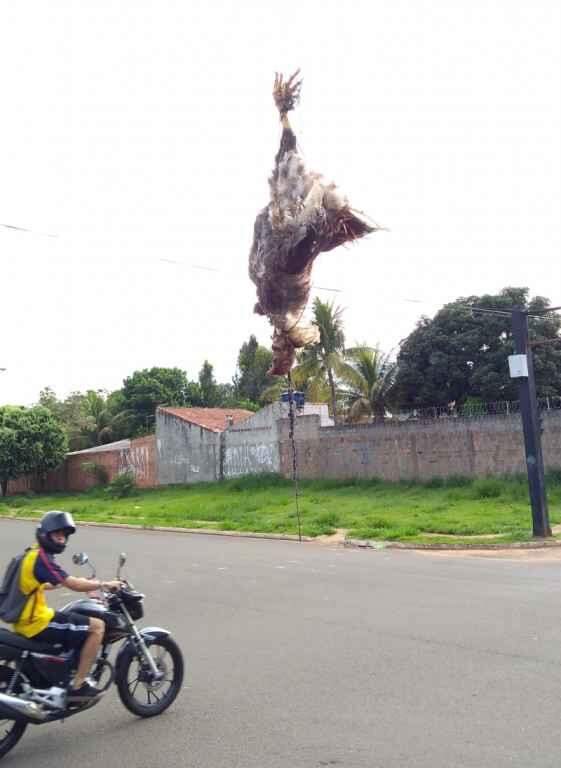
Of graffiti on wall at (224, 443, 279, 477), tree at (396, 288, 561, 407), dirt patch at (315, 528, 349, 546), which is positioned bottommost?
dirt patch at (315, 528, 349, 546)

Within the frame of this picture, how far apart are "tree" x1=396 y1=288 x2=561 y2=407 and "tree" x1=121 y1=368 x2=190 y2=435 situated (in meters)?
20.9

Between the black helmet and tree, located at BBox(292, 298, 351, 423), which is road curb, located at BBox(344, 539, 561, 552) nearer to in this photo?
the black helmet

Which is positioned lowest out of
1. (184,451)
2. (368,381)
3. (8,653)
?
(8,653)

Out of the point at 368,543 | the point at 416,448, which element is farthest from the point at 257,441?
the point at 368,543

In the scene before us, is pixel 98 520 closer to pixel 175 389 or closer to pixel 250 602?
pixel 250 602

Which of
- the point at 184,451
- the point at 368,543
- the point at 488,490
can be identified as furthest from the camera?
the point at 184,451

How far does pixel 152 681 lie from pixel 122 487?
32885 millimetres

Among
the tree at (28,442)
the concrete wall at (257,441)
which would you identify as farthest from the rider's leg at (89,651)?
the tree at (28,442)

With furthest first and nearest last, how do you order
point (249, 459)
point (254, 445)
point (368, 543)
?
1. point (249, 459)
2. point (254, 445)
3. point (368, 543)

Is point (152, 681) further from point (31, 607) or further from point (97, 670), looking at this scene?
point (31, 607)

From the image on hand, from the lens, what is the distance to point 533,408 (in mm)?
18344

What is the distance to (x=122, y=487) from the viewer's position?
38156mm

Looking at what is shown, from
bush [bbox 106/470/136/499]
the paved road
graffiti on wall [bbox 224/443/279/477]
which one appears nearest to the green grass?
graffiti on wall [bbox 224/443/279/477]

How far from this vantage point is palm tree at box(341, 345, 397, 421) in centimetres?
3731
